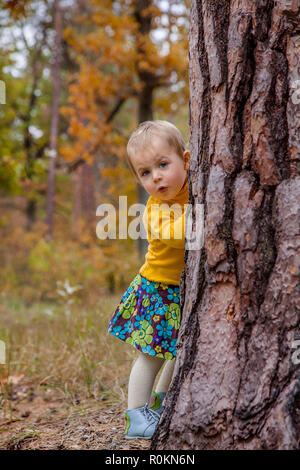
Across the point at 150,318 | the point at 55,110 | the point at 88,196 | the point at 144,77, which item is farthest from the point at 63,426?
the point at 55,110

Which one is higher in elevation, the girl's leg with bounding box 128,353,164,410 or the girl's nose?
the girl's nose

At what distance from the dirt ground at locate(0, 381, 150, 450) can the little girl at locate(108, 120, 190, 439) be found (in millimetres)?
135

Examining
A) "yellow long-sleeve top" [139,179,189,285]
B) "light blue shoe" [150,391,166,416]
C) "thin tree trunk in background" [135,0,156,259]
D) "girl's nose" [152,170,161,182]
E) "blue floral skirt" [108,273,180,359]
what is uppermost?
"thin tree trunk in background" [135,0,156,259]

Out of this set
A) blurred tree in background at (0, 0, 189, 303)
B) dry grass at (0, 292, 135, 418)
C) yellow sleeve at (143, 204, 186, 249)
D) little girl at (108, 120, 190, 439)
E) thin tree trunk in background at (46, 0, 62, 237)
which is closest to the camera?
yellow sleeve at (143, 204, 186, 249)

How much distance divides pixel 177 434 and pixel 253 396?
1.09ft

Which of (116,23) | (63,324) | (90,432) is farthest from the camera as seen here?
(116,23)

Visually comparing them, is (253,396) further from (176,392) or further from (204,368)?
(176,392)

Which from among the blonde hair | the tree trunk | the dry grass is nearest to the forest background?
the dry grass

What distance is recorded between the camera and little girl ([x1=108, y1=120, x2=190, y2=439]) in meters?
1.90

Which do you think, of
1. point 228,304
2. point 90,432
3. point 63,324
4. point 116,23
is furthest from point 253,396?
point 116,23

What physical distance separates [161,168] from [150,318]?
0.70 m

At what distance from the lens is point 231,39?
144 centimetres

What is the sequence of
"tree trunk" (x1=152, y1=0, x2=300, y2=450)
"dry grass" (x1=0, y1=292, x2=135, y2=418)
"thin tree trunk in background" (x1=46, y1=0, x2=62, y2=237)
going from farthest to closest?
1. "thin tree trunk in background" (x1=46, y1=0, x2=62, y2=237)
2. "dry grass" (x1=0, y1=292, x2=135, y2=418)
3. "tree trunk" (x1=152, y1=0, x2=300, y2=450)

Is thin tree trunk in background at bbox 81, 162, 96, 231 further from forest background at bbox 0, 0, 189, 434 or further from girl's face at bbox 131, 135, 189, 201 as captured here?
girl's face at bbox 131, 135, 189, 201
